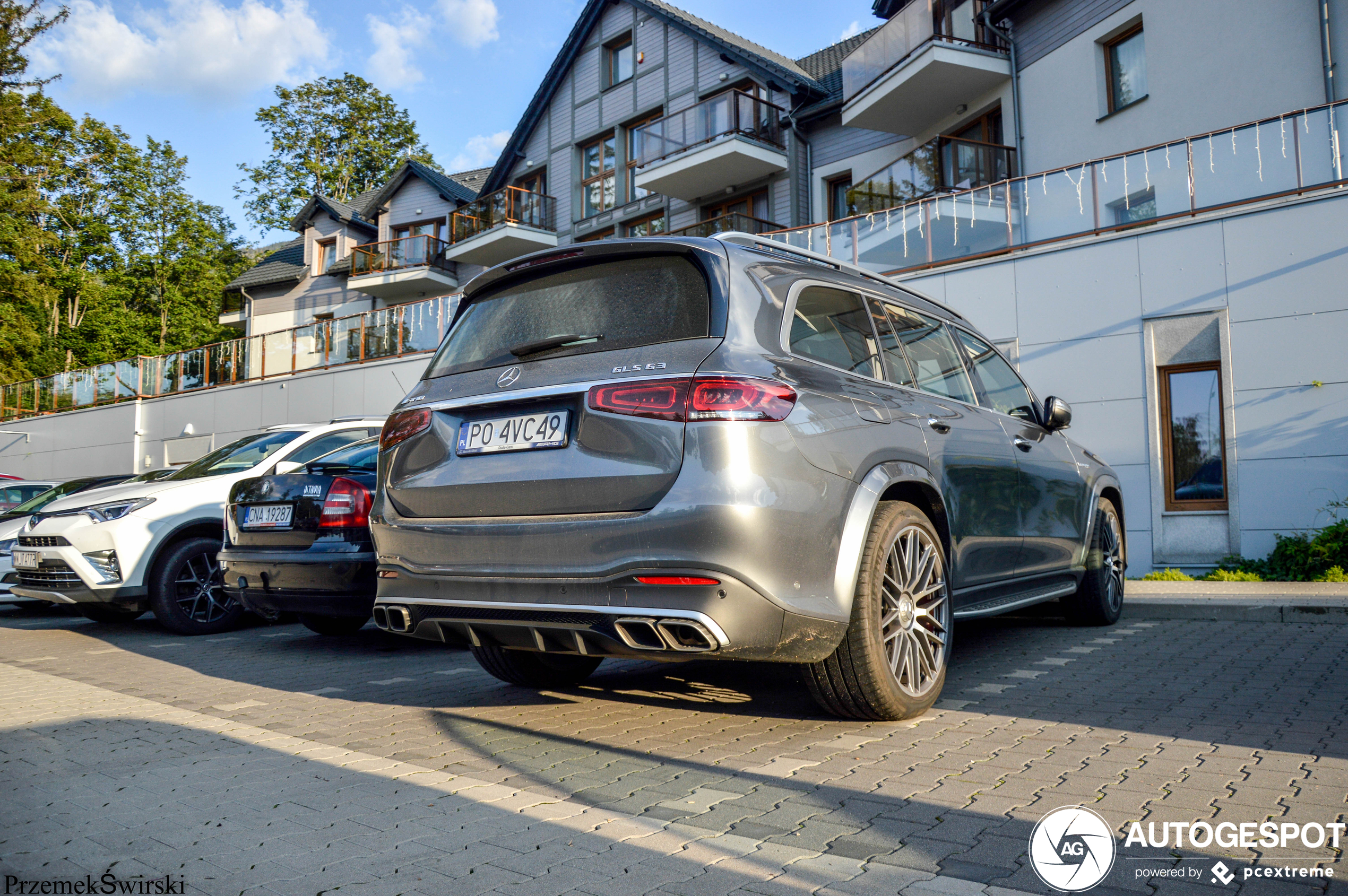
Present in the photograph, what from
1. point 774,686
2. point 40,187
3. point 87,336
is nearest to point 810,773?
point 774,686

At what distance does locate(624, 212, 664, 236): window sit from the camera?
2561 centimetres

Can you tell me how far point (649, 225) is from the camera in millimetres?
26266

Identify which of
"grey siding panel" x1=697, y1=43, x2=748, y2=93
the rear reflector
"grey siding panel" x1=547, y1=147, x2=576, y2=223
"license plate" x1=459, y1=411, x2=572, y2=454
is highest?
"grey siding panel" x1=697, y1=43, x2=748, y2=93

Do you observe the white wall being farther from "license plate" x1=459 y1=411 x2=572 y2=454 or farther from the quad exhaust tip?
the quad exhaust tip

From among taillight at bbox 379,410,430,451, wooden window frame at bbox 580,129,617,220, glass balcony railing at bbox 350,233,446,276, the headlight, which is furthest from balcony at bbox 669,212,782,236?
taillight at bbox 379,410,430,451

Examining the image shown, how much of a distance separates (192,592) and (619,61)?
79.1 ft

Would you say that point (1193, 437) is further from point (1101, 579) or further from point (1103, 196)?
point (1101, 579)

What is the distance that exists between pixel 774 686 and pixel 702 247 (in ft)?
7.74

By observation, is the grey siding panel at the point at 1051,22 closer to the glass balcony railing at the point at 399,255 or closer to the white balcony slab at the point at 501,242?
the white balcony slab at the point at 501,242

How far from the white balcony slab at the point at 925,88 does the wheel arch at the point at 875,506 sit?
14.9 meters

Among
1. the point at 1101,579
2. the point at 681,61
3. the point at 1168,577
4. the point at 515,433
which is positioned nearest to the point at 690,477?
the point at 515,433

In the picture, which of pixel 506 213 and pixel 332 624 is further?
pixel 506 213

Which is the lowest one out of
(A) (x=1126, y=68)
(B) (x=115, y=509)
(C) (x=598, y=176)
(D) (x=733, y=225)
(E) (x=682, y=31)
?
(B) (x=115, y=509)

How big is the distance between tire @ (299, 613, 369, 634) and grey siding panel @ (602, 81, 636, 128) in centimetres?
2198
